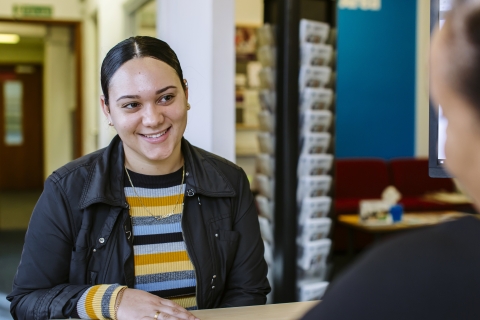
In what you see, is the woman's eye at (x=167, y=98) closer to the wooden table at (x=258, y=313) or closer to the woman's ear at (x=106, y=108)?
the woman's ear at (x=106, y=108)

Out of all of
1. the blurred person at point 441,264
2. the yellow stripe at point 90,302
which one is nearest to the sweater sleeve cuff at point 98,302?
the yellow stripe at point 90,302

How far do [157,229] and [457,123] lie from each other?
4.39ft

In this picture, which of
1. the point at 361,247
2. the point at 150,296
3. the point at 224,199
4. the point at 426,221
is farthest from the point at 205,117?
the point at 361,247

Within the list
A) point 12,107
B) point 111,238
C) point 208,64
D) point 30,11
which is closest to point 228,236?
point 111,238

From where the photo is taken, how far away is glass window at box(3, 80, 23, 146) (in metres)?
14.7

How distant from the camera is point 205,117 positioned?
2.53 metres

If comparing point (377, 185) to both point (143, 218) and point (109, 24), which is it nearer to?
point (109, 24)

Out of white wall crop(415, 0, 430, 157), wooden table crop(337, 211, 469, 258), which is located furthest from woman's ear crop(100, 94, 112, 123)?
white wall crop(415, 0, 430, 157)

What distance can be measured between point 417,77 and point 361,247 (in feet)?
8.32

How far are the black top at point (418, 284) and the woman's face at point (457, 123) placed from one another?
54 millimetres

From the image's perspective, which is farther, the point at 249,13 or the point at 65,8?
the point at 249,13

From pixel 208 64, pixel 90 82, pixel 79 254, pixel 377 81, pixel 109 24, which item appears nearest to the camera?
pixel 79 254

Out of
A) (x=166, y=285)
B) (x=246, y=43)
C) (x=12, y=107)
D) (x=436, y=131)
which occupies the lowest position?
(x=166, y=285)

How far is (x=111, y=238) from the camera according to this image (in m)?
1.69
